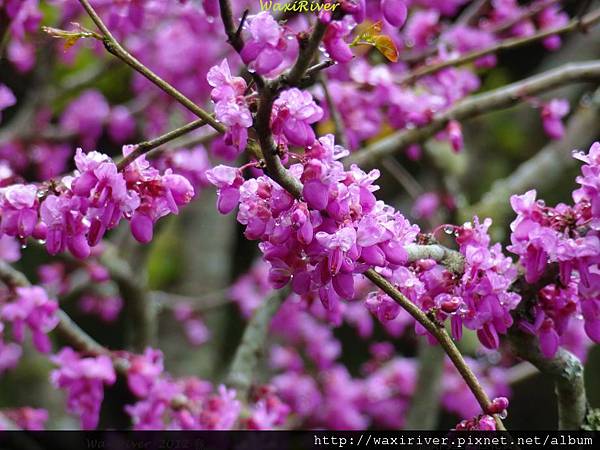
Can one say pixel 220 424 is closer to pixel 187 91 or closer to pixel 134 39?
pixel 187 91

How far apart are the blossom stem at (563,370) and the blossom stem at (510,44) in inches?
33.3

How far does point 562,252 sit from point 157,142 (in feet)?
1.88

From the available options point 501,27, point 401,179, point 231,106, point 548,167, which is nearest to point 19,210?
point 231,106

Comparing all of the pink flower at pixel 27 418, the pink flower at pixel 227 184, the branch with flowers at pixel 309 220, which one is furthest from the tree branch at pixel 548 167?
the pink flower at pixel 227 184

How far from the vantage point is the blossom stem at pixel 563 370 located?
4.06 feet

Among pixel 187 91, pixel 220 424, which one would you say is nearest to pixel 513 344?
pixel 220 424

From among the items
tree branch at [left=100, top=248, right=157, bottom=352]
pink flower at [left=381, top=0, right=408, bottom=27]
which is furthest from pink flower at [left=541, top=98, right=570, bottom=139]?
tree branch at [left=100, top=248, right=157, bottom=352]

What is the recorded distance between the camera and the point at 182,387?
1929mm

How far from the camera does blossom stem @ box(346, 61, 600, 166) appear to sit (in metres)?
1.70

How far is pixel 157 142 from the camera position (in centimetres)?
98

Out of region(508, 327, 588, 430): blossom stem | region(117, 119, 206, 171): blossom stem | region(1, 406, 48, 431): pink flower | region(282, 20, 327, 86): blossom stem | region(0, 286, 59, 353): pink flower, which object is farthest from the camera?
region(1, 406, 48, 431): pink flower

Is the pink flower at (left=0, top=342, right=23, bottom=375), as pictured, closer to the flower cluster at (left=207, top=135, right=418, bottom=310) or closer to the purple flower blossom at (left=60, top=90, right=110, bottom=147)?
the purple flower blossom at (left=60, top=90, right=110, bottom=147)

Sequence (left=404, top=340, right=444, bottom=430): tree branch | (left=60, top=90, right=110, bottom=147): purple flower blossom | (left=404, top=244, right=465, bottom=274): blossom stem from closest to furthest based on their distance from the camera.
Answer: (left=404, top=244, right=465, bottom=274): blossom stem, (left=404, top=340, right=444, bottom=430): tree branch, (left=60, top=90, right=110, bottom=147): purple flower blossom

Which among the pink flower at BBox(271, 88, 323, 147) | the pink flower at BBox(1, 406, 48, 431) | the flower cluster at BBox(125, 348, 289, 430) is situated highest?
the pink flower at BBox(271, 88, 323, 147)
